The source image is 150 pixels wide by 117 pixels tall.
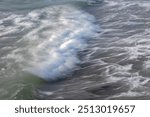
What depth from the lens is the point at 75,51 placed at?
7.91m

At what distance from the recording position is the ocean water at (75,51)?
6.30m

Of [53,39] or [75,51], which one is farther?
[53,39]

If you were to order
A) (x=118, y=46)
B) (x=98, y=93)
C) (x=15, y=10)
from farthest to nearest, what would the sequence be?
(x=15, y=10)
(x=118, y=46)
(x=98, y=93)

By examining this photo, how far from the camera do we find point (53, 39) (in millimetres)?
8508

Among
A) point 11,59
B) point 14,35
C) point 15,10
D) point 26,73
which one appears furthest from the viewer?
point 15,10

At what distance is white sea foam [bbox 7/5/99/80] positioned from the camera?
7.16 m

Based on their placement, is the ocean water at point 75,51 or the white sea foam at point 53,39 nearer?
the ocean water at point 75,51

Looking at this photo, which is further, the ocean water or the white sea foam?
the white sea foam

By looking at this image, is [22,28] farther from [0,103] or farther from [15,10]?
[0,103]

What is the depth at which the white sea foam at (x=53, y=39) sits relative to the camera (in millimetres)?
7164

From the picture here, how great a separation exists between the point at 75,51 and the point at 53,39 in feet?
2.68

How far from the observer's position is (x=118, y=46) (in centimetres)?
798

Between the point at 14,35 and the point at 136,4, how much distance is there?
4.03 metres

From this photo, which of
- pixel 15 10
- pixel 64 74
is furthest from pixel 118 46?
pixel 15 10
